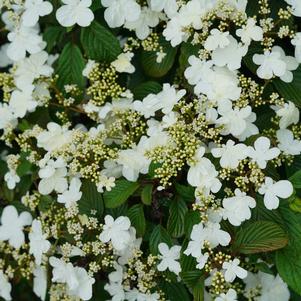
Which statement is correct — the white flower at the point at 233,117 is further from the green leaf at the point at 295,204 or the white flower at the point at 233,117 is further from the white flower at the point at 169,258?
the white flower at the point at 169,258

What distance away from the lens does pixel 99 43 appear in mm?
1648

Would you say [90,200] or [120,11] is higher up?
[120,11]

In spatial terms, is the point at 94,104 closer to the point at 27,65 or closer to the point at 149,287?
the point at 27,65

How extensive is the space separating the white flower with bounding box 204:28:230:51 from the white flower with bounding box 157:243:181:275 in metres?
0.46

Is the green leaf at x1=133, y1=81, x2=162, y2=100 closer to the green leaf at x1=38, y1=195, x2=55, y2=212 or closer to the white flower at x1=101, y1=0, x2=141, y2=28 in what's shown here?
the white flower at x1=101, y1=0, x2=141, y2=28

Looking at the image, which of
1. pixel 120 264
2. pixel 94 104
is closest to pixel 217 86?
pixel 94 104

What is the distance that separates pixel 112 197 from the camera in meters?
1.53

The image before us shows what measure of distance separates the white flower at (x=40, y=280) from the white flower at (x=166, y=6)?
2.34 ft

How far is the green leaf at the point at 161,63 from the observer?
5.46 feet

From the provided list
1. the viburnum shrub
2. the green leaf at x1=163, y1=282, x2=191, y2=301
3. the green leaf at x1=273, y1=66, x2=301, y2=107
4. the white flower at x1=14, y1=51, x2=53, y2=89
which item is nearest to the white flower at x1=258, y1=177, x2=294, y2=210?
the viburnum shrub

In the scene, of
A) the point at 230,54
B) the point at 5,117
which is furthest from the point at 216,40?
the point at 5,117

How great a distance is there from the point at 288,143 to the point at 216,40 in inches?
11.2

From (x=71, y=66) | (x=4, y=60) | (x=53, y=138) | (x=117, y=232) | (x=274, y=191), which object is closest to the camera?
(x=274, y=191)

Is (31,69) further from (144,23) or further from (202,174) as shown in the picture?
(202,174)
